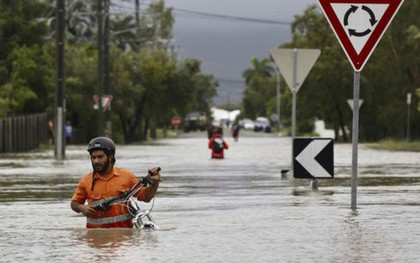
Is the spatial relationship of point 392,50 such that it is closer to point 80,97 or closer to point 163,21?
point 80,97

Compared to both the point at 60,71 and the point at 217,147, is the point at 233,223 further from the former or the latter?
the point at 60,71

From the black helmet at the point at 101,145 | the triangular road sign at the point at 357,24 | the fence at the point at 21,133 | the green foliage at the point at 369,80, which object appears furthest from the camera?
the green foliage at the point at 369,80

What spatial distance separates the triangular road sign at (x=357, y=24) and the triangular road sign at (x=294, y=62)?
11635mm

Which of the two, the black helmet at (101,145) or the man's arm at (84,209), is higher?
the black helmet at (101,145)

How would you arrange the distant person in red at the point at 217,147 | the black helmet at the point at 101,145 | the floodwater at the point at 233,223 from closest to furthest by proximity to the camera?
1. the floodwater at the point at 233,223
2. the black helmet at the point at 101,145
3. the distant person in red at the point at 217,147

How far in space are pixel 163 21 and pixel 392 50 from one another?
52.0 metres

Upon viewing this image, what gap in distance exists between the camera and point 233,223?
16.1 m

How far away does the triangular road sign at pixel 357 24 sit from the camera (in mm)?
17125

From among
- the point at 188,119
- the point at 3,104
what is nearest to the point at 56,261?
the point at 3,104

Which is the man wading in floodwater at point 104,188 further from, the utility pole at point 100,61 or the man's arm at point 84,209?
the utility pole at point 100,61

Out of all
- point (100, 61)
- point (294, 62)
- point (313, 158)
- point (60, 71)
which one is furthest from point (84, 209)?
point (100, 61)

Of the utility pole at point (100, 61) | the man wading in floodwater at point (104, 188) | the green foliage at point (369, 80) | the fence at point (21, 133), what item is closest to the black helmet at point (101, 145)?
the man wading in floodwater at point (104, 188)

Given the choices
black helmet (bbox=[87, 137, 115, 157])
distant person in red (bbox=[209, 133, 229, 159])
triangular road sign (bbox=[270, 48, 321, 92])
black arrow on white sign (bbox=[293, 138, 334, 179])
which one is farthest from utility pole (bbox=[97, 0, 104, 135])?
black helmet (bbox=[87, 137, 115, 157])

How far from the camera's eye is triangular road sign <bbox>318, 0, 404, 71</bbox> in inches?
674
